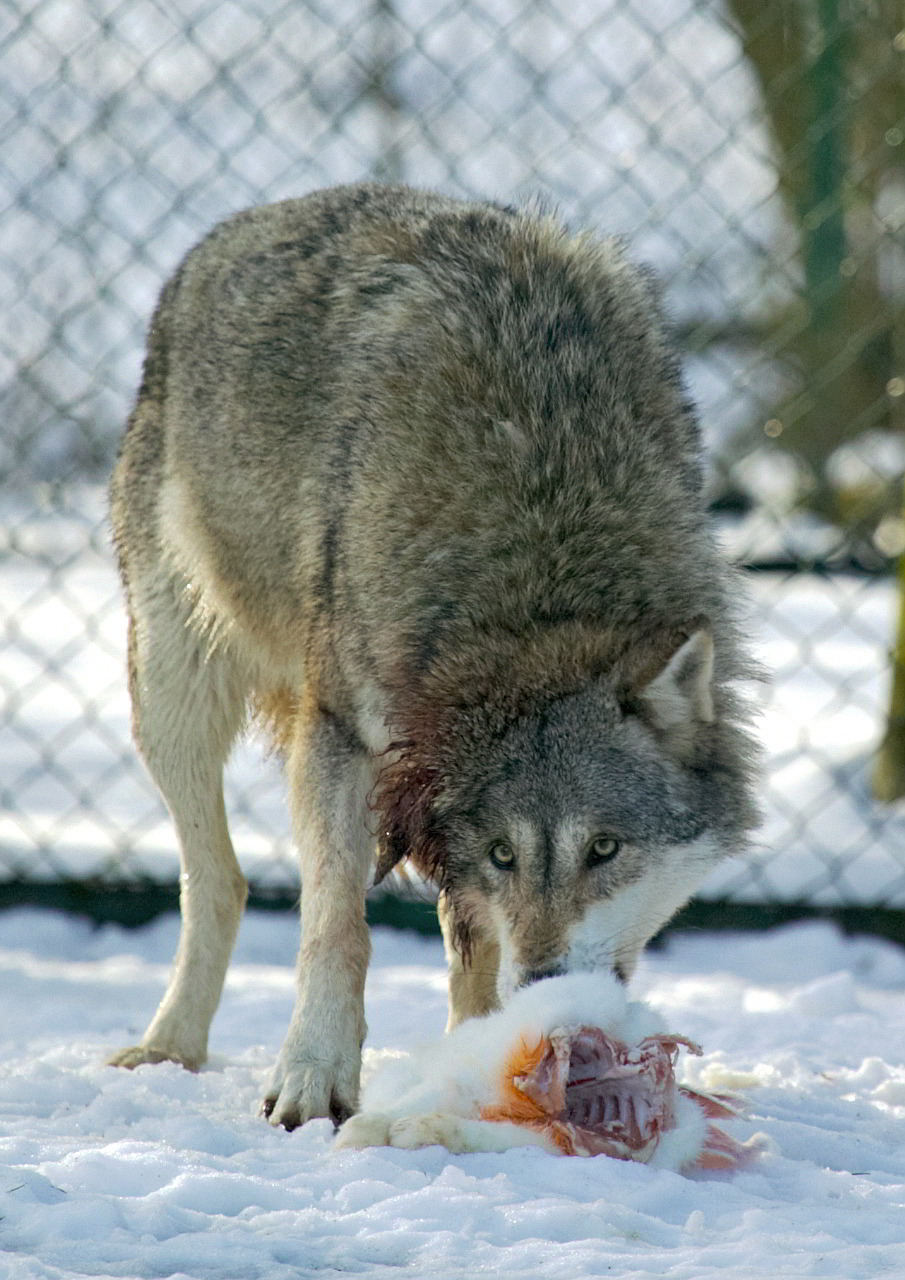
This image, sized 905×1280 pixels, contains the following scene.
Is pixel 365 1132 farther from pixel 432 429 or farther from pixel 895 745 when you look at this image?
pixel 895 745

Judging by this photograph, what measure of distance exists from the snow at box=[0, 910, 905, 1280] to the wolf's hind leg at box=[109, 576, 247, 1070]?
0.97ft

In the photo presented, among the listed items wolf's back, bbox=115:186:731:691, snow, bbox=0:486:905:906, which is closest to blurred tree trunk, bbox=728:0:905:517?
snow, bbox=0:486:905:906

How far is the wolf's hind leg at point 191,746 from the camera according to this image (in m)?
3.77

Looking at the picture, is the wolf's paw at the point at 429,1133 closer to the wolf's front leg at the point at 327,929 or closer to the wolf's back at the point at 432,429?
the wolf's front leg at the point at 327,929

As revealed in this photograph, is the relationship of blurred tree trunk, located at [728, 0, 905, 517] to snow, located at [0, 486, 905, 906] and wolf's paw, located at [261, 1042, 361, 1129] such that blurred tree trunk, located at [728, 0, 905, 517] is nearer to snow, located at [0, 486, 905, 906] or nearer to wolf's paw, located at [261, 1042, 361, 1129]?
snow, located at [0, 486, 905, 906]

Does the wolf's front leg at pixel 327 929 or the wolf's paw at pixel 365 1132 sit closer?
the wolf's paw at pixel 365 1132

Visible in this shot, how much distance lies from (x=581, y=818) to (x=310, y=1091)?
0.76 meters

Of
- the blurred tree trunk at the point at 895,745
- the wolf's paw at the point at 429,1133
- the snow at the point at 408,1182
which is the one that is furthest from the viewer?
the blurred tree trunk at the point at 895,745

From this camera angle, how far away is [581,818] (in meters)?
2.77

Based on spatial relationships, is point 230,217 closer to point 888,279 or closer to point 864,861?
point 864,861

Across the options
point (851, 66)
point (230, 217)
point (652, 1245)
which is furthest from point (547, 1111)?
point (851, 66)

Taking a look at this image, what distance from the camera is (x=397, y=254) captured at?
12.0 ft

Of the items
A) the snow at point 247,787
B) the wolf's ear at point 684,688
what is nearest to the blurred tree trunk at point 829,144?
the snow at point 247,787

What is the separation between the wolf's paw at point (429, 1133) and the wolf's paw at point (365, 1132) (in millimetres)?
16
